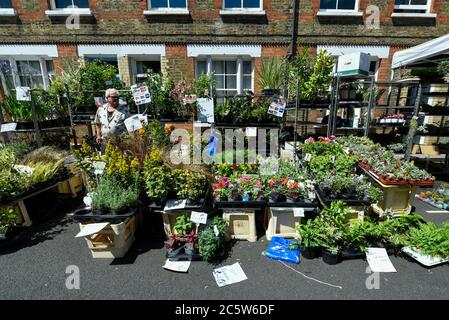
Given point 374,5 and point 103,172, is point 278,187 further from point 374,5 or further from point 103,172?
point 374,5

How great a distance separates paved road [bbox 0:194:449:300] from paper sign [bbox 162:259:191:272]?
0.15ft

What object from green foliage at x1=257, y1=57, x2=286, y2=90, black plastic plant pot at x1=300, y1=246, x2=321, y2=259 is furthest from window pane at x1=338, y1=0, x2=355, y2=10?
black plastic plant pot at x1=300, y1=246, x2=321, y2=259

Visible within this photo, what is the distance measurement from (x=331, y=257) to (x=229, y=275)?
107 cm

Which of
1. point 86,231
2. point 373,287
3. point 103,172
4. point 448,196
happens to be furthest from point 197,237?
point 448,196

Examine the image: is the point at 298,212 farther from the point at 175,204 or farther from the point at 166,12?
the point at 166,12

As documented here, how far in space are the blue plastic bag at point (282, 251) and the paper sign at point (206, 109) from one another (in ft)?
7.73

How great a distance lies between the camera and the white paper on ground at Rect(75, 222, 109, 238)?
2324 mm

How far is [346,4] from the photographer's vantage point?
6648 mm

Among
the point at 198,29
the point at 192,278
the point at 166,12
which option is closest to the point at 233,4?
the point at 198,29

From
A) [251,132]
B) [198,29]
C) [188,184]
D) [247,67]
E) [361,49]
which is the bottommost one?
[188,184]

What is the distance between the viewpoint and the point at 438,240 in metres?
2.48

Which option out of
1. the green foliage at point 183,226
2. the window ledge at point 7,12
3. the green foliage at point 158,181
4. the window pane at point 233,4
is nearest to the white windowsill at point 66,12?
the window ledge at point 7,12

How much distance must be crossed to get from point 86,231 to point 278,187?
2177 millimetres

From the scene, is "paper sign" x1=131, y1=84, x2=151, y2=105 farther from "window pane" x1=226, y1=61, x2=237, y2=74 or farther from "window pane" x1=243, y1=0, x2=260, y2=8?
"window pane" x1=243, y1=0, x2=260, y2=8
